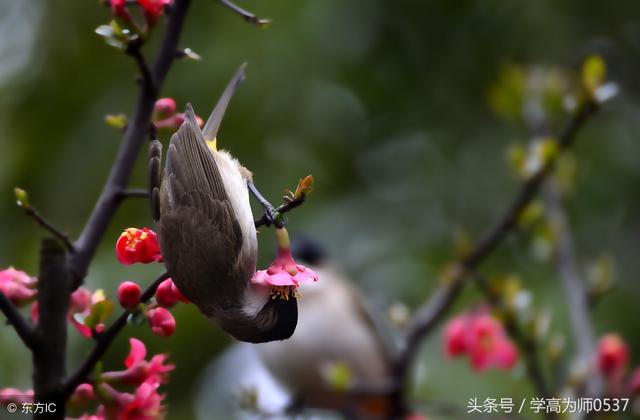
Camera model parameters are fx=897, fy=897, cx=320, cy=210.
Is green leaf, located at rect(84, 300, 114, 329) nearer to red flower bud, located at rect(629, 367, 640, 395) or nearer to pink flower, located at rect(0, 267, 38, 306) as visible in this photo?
pink flower, located at rect(0, 267, 38, 306)

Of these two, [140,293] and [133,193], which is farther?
[133,193]

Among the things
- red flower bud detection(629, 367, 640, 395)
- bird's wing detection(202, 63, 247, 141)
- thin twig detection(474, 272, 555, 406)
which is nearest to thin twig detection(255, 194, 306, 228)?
bird's wing detection(202, 63, 247, 141)

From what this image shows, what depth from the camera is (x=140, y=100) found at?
1.60 metres

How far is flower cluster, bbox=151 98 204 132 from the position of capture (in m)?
1.63

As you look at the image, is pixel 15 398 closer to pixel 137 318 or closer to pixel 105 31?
A: pixel 137 318

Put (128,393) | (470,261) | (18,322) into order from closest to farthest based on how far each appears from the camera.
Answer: (18,322), (128,393), (470,261)

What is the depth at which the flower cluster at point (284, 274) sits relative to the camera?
133cm

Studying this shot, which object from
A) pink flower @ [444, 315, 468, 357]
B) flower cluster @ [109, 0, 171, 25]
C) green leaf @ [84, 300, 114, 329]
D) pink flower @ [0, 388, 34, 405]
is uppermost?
flower cluster @ [109, 0, 171, 25]

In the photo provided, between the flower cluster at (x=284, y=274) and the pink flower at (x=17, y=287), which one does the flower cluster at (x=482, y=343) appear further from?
the pink flower at (x=17, y=287)

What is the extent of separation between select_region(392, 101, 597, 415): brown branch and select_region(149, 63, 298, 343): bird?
4.30 feet

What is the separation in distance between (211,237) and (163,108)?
26 centimetres

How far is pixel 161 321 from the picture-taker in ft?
4.54

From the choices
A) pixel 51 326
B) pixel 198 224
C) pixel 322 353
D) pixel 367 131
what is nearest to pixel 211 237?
pixel 198 224

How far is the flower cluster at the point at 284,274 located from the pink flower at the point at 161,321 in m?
0.15
